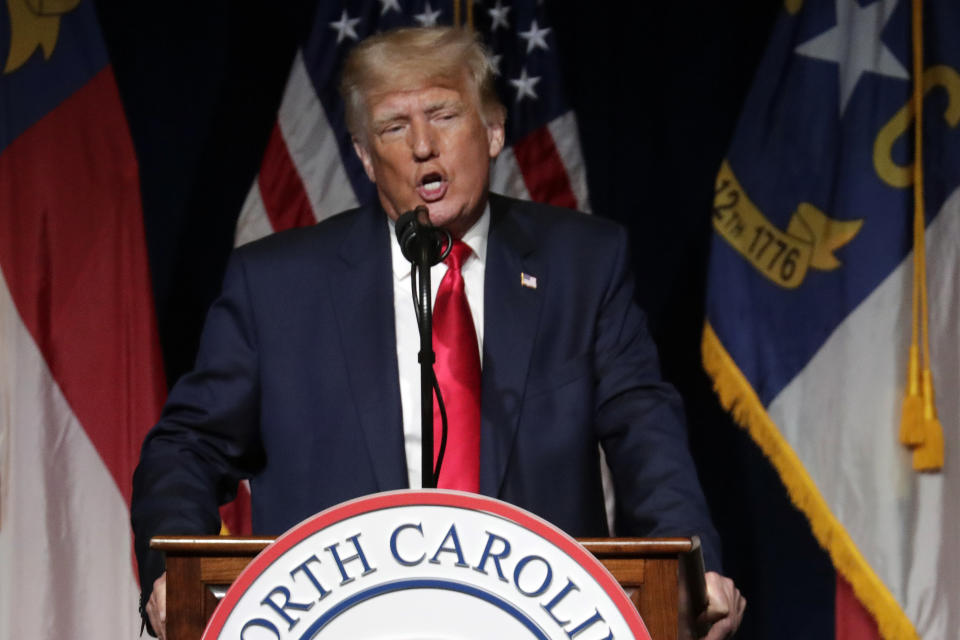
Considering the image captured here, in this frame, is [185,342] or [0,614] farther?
[185,342]

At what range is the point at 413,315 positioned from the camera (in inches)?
79.8

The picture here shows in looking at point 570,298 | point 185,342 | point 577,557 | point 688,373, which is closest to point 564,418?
point 570,298

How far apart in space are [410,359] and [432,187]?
0.97 feet

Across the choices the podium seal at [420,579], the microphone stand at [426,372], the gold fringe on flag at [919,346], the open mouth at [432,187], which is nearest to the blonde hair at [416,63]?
the open mouth at [432,187]

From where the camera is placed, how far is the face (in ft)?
6.81

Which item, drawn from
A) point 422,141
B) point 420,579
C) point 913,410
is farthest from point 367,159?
point 913,410

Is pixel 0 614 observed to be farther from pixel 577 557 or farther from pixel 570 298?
pixel 577 557

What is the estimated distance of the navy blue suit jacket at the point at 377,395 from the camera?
73.1 inches

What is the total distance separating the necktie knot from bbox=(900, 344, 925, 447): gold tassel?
139 cm

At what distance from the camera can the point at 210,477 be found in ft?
6.19

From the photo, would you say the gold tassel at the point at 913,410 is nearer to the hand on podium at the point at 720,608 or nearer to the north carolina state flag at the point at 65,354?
the hand on podium at the point at 720,608

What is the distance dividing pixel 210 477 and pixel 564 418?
0.53 metres

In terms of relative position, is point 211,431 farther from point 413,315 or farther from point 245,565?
point 245,565

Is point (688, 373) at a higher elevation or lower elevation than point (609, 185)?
lower
